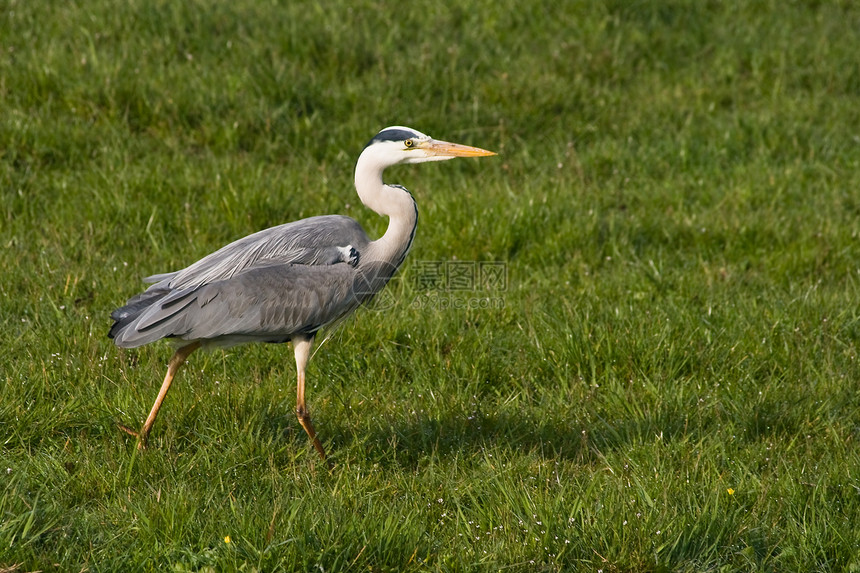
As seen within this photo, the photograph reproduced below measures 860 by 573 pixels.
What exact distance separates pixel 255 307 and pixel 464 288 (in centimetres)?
202

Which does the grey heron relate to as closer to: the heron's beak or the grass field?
the heron's beak

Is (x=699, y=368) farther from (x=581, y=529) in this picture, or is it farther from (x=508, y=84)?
(x=508, y=84)

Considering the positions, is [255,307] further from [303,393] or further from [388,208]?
[388,208]

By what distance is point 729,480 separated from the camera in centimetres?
441

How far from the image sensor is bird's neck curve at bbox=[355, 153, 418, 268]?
16.5ft

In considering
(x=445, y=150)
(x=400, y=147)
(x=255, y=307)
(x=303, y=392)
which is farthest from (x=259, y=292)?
(x=445, y=150)

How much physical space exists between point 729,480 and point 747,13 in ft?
23.4

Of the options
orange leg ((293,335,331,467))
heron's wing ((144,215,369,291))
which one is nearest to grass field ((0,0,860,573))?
orange leg ((293,335,331,467))

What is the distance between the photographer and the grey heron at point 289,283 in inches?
183

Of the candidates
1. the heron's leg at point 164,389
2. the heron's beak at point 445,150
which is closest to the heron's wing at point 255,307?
the heron's leg at point 164,389

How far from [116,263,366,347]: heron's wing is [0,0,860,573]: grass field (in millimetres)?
376

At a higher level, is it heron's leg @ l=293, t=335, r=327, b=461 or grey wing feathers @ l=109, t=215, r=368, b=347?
grey wing feathers @ l=109, t=215, r=368, b=347

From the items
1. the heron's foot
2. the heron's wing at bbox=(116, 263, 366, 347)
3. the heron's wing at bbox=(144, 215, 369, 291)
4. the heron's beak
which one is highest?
the heron's beak

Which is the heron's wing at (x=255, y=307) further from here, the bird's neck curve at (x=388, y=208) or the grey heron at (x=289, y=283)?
the bird's neck curve at (x=388, y=208)
